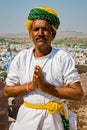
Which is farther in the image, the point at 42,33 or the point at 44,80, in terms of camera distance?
the point at 42,33

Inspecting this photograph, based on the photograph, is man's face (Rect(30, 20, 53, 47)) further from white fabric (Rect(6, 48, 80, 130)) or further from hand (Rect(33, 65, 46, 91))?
hand (Rect(33, 65, 46, 91))

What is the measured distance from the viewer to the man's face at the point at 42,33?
8.52 ft

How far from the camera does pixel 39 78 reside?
245 cm

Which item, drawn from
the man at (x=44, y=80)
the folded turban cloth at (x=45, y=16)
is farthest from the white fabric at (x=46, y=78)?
the folded turban cloth at (x=45, y=16)

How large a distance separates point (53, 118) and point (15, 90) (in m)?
0.30

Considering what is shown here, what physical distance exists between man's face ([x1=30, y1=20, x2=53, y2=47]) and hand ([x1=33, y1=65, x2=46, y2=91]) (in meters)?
0.21

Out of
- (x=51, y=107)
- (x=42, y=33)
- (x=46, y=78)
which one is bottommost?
(x=51, y=107)

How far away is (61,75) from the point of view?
8.38 feet

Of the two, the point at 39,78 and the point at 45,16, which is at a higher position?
the point at 45,16

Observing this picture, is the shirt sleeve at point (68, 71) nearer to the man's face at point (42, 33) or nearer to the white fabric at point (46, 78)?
the white fabric at point (46, 78)

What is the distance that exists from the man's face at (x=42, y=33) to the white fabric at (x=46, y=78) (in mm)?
89

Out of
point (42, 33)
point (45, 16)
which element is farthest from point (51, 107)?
A: point (45, 16)

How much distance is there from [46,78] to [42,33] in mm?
296

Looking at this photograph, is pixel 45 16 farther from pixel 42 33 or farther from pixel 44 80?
pixel 44 80
